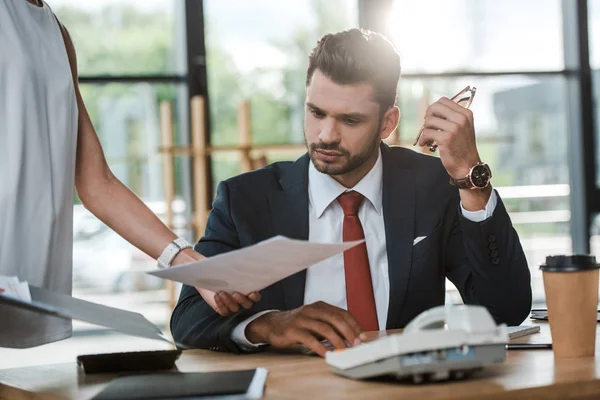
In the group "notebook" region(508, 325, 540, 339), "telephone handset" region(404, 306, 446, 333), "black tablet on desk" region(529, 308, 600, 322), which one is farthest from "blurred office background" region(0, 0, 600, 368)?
"telephone handset" region(404, 306, 446, 333)

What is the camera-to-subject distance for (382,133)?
245cm

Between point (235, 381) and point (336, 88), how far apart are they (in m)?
1.16

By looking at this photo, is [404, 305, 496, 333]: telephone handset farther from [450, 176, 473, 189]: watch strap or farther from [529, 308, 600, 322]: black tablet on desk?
[529, 308, 600, 322]: black tablet on desk

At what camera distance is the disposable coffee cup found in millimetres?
1469

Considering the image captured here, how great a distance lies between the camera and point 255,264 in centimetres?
146

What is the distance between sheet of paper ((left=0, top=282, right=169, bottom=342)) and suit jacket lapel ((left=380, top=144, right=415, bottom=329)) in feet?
2.61

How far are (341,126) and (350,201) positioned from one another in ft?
0.62

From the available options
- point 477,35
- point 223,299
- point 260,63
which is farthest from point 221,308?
point 477,35

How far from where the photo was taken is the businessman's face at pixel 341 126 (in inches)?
88.6

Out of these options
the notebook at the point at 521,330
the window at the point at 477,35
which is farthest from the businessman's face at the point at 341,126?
the window at the point at 477,35

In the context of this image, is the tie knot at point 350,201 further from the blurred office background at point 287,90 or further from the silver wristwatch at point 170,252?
the blurred office background at point 287,90

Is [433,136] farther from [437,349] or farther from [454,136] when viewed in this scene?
[437,349]

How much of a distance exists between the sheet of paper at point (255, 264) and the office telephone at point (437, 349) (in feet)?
0.56

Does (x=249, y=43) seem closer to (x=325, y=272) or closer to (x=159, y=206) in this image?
(x=159, y=206)
